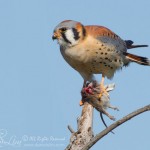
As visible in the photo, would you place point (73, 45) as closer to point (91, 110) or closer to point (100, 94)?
point (100, 94)

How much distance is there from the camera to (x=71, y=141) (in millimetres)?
4488

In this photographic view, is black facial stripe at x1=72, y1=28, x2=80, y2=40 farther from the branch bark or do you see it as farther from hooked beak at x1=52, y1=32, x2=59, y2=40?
the branch bark

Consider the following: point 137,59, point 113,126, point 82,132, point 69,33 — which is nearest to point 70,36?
point 69,33

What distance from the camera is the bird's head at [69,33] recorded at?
661 cm

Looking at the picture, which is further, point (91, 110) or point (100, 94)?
→ point (100, 94)

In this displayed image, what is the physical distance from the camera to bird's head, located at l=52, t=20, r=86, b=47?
21.7ft

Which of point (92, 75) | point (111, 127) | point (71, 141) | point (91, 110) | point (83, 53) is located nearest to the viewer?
point (111, 127)

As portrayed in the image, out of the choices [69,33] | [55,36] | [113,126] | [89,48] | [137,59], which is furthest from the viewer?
[137,59]

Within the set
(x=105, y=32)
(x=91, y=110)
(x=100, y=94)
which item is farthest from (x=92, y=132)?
(x=105, y=32)

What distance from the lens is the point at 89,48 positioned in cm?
688

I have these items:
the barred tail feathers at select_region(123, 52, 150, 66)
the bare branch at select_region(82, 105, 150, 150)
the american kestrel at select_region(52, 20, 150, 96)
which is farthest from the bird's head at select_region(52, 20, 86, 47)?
the bare branch at select_region(82, 105, 150, 150)

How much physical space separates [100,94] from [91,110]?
767 mm

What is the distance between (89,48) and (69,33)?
0.38m

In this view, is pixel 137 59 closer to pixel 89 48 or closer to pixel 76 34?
pixel 89 48
